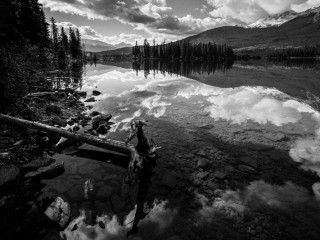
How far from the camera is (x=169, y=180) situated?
862 cm

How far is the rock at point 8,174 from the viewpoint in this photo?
7.46m

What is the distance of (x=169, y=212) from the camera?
6855 mm

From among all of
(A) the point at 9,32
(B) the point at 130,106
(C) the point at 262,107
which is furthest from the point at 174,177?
(A) the point at 9,32

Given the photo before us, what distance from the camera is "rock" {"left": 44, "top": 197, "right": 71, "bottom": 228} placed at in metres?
6.14

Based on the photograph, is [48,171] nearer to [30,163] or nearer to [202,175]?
[30,163]

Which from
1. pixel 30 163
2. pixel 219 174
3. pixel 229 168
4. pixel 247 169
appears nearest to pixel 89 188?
pixel 30 163

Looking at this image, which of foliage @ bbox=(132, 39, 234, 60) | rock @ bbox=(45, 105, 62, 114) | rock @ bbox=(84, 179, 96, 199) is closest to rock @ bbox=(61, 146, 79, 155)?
rock @ bbox=(84, 179, 96, 199)

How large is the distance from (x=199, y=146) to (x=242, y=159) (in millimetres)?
2457

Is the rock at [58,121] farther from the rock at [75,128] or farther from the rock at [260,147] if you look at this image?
the rock at [260,147]

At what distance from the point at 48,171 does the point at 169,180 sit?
5.05m

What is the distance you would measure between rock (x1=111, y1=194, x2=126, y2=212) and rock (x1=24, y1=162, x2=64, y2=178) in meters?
2.94

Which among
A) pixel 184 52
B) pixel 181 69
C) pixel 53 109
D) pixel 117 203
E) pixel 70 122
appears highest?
pixel 184 52

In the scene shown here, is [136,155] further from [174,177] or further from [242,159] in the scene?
[242,159]

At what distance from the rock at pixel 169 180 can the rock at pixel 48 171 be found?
4481 millimetres
